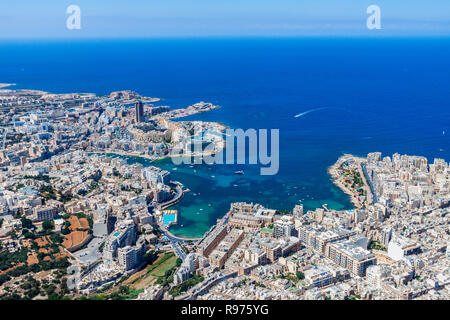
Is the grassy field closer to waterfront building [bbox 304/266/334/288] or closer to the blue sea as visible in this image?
the blue sea

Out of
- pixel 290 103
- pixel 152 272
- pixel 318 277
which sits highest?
pixel 290 103

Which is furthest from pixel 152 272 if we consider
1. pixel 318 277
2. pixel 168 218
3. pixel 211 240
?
pixel 318 277

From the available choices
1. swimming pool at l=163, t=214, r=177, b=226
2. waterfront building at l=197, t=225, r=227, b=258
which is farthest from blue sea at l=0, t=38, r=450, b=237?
waterfront building at l=197, t=225, r=227, b=258

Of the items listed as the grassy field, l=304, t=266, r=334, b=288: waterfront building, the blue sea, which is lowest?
the grassy field

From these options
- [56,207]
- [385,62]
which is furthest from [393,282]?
[385,62]

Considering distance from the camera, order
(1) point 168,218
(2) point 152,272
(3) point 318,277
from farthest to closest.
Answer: (1) point 168,218
(2) point 152,272
(3) point 318,277

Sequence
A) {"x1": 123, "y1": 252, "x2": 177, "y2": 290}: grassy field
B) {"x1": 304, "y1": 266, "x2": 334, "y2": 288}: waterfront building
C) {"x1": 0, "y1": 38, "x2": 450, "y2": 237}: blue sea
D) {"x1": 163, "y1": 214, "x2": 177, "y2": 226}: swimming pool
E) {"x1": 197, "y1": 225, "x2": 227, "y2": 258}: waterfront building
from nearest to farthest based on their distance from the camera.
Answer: {"x1": 304, "y1": 266, "x2": 334, "y2": 288}: waterfront building < {"x1": 123, "y1": 252, "x2": 177, "y2": 290}: grassy field < {"x1": 197, "y1": 225, "x2": 227, "y2": 258}: waterfront building < {"x1": 163, "y1": 214, "x2": 177, "y2": 226}: swimming pool < {"x1": 0, "y1": 38, "x2": 450, "y2": 237}: blue sea

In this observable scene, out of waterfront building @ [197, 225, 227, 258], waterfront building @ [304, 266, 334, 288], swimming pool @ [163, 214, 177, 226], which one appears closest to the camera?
waterfront building @ [304, 266, 334, 288]

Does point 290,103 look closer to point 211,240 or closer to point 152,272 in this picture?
point 211,240

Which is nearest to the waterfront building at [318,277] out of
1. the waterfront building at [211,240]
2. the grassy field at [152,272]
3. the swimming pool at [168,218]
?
the waterfront building at [211,240]
